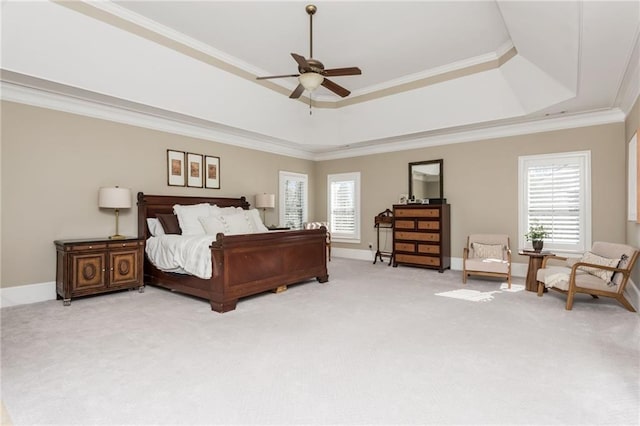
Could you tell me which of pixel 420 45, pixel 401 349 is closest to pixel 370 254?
pixel 420 45

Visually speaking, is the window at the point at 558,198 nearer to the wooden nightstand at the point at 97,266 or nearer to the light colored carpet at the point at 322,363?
the light colored carpet at the point at 322,363

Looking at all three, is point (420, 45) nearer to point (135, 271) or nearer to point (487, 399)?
point (487, 399)

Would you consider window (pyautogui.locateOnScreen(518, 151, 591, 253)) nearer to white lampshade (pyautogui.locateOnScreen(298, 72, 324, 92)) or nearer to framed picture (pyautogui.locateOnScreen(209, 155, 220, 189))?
white lampshade (pyautogui.locateOnScreen(298, 72, 324, 92))

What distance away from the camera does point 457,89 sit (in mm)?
5758

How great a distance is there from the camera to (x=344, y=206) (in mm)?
8531

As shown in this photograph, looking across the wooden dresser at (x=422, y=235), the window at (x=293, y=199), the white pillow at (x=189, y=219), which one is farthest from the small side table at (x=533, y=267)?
the window at (x=293, y=199)

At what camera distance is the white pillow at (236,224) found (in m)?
5.12

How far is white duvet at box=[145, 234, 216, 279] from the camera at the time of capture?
4125 millimetres

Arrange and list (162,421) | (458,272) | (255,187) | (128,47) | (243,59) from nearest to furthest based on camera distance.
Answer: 1. (162,421)
2. (128,47)
3. (243,59)
4. (458,272)
5. (255,187)

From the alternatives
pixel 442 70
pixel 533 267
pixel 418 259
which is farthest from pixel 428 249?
pixel 442 70

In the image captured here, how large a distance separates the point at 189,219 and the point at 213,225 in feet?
1.56

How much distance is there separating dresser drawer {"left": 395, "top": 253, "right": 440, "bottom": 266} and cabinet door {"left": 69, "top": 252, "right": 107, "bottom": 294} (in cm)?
509

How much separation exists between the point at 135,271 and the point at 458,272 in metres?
5.50

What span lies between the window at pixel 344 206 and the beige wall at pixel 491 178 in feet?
0.55
